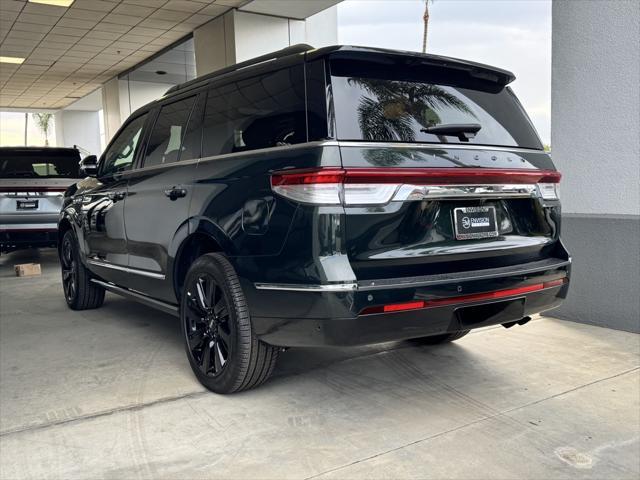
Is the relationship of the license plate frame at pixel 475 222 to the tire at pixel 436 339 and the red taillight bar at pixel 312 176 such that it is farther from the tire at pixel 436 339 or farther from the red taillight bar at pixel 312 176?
the tire at pixel 436 339

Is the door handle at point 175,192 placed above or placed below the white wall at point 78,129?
below

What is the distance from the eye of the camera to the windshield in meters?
2.74

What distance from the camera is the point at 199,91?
3.83m

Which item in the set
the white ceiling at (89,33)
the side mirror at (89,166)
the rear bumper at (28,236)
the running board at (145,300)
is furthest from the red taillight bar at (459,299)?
the white ceiling at (89,33)

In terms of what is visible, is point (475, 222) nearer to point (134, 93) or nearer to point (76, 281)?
point (76, 281)

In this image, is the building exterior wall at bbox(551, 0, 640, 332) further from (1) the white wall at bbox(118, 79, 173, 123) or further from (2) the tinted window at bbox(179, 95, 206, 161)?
(1) the white wall at bbox(118, 79, 173, 123)

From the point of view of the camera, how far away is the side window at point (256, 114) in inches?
113

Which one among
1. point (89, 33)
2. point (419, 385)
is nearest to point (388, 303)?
point (419, 385)

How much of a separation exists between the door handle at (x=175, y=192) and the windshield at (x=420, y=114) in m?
1.29

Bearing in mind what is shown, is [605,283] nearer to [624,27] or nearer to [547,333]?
[547,333]

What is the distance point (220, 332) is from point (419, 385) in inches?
46.9

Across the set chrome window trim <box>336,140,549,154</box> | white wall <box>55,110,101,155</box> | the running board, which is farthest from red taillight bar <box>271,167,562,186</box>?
white wall <box>55,110,101,155</box>

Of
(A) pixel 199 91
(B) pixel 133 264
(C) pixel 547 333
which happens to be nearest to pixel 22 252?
(B) pixel 133 264

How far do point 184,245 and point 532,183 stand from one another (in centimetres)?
200
